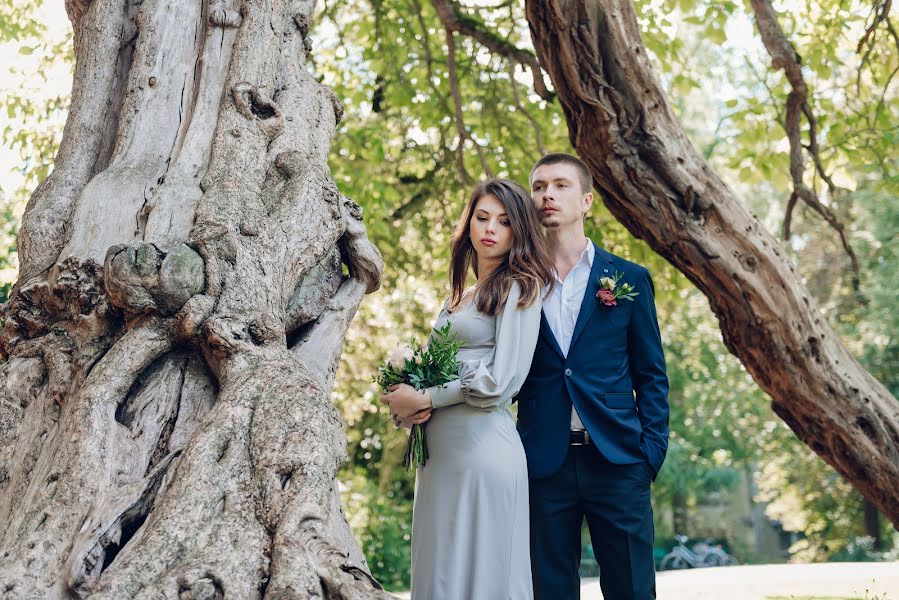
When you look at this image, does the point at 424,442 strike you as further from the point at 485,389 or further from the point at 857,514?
the point at 857,514

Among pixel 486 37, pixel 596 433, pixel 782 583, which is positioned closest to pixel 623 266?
pixel 596 433

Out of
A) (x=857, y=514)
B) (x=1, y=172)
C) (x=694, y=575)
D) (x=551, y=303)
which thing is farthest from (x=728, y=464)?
(x=551, y=303)

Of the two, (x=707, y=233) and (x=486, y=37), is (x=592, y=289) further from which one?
(x=486, y=37)

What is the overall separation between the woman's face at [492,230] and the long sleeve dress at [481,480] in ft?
0.79

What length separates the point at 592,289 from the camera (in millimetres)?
4250

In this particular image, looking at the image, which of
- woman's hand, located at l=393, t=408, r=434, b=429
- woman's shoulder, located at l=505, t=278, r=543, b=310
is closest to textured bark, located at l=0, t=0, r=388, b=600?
A: woman's hand, located at l=393, t=408, r=434, b=429

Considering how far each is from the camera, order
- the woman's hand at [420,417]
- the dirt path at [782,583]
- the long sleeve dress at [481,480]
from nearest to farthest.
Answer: the long sleeve dress at [481,480]
the woman's hand at [420,417]
the dirt path at [782,583]

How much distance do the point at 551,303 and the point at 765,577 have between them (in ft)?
22.7

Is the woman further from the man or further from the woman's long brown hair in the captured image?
the man

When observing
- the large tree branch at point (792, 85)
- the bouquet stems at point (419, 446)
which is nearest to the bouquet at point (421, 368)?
the bouquet stems at point (419, 446)

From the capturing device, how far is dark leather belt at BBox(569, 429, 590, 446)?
4008 millimetres

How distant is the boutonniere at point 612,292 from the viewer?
418 centimetres

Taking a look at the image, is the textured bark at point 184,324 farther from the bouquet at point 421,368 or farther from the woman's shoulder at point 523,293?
the woman's shoulder at point 523,293

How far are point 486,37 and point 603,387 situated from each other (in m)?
4.99
